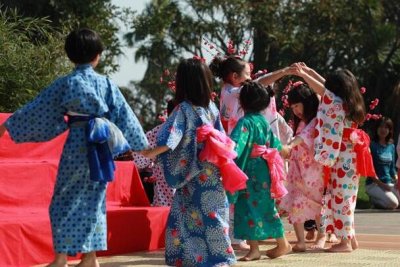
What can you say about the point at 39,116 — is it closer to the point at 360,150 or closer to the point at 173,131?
the point at 173,131

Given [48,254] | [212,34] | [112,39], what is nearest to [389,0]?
[212,34]

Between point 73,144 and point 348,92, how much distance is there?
2.70m

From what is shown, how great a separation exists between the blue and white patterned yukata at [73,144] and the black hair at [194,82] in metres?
0.81

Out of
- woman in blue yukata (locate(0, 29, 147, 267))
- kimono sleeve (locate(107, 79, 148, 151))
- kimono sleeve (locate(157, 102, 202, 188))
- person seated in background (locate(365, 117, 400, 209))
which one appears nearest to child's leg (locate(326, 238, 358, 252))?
kimono sleeve (locate(157, 102, 202, 188))

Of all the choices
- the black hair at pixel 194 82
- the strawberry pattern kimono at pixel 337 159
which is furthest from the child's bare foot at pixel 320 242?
the black hair at pixel 194 82

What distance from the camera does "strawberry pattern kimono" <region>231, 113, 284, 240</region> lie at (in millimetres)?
7012

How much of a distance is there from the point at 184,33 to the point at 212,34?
1.35 meters

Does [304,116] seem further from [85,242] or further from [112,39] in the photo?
[112,39]

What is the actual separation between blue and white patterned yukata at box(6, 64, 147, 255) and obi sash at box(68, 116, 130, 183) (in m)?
0.05

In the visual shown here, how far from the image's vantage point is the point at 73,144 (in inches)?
227

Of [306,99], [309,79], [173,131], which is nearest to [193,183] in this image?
[173,131]

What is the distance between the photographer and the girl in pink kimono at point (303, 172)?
310 inches

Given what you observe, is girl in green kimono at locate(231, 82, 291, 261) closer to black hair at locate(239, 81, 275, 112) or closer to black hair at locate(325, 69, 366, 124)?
black hair at locate(239, 81, 275, 112)

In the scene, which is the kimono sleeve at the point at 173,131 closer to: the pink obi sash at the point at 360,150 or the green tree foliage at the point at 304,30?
the pink obi sash at the point at 360,150
